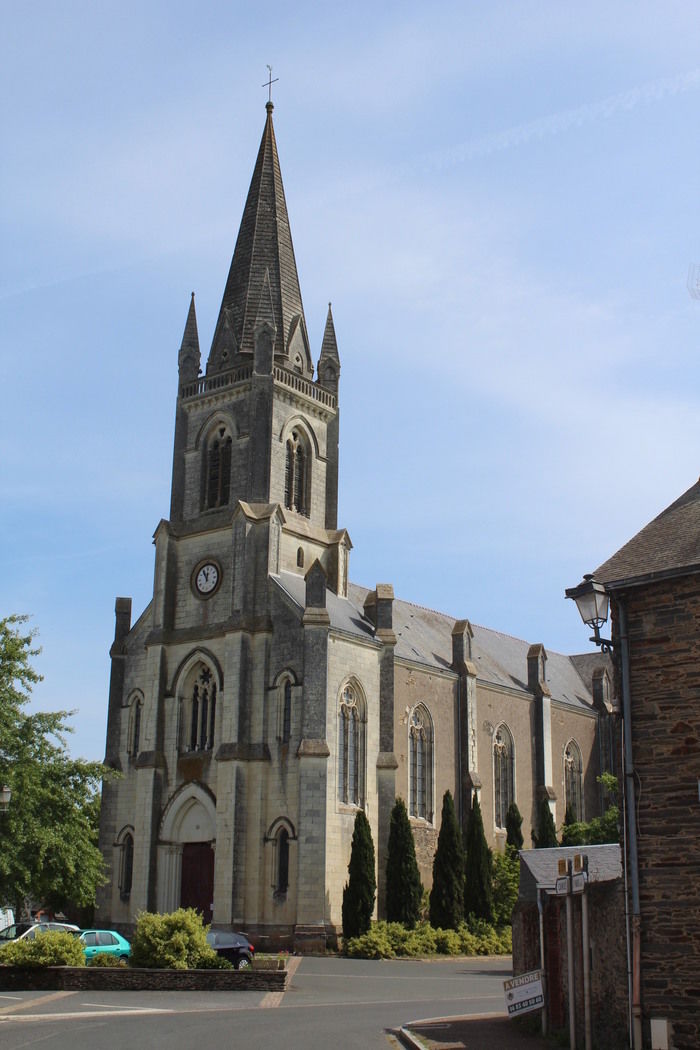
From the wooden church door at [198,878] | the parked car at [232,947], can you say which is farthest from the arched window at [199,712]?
the parked car at [232,947]

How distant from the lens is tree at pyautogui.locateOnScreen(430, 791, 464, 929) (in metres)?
41.8

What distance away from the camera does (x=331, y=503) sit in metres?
48.8

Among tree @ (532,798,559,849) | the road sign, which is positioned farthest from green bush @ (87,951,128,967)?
tree @ (532,798,559,849)

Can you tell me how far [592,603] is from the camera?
54.9ft

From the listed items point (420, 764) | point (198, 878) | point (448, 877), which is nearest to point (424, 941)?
point (448, 877)

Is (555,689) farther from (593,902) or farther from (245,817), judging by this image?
(593,902)

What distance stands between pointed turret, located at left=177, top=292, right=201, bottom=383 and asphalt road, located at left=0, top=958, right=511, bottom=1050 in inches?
1068

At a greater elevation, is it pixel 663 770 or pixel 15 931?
pixel 663 770

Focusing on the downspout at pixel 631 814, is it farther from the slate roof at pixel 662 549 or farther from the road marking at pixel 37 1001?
the road marking at pixel 37 1001

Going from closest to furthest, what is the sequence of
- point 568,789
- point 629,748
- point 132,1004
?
point 629,748 → point 132,1004 → point 568,789

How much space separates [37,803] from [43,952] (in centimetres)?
1001

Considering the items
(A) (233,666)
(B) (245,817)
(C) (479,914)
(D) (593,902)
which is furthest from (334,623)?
(D) (593,902)

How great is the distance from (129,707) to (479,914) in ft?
52.0

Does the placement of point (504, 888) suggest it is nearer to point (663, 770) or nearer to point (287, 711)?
point (287, 711)
